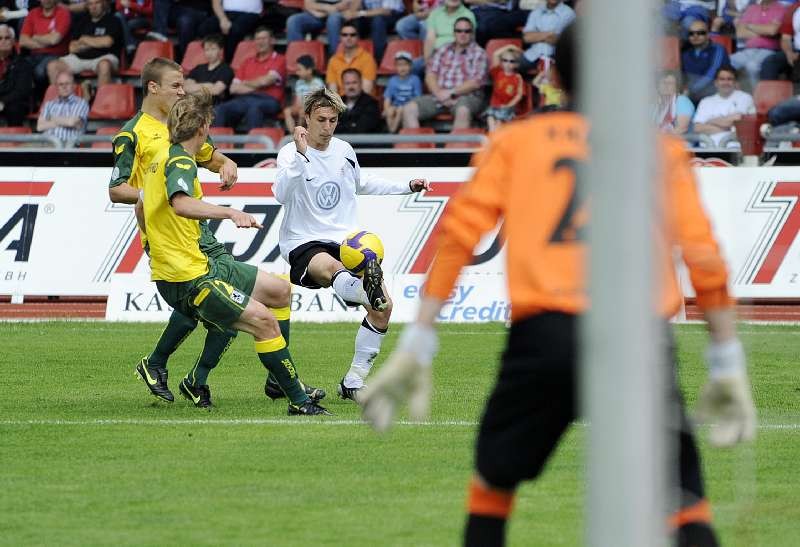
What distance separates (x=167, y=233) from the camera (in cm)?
945

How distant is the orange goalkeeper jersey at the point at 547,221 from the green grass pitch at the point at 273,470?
6.58 feet

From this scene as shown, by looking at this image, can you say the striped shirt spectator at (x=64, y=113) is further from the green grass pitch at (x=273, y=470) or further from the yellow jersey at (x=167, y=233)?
Result: the yellow jersey at (x=167, y=233)

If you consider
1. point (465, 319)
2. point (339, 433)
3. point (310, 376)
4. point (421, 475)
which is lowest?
point (465, 319)

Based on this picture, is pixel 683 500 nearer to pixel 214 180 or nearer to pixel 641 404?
pixel 641 404

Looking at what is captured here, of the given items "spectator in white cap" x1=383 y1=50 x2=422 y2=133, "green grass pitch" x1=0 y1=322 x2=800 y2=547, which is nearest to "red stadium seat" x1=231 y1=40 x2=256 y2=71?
"spectator in white cap" x1=383 y1=50 x2=422 y2=133

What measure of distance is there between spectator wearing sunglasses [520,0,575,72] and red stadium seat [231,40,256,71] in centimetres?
368

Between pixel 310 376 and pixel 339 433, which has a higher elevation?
pixel 339 433

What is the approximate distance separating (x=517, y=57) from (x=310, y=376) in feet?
28.8

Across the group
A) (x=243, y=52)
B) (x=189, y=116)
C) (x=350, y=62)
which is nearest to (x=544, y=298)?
(x=189, y=116)

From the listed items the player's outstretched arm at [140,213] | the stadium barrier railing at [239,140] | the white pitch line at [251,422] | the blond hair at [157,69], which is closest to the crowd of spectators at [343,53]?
the stadium barrier railing at [239,140]

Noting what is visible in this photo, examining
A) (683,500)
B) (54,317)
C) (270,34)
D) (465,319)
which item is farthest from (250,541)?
(270,34)

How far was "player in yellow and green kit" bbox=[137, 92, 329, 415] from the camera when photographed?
9.01 m

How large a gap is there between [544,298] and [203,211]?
16.4ft

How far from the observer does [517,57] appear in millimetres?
19062
